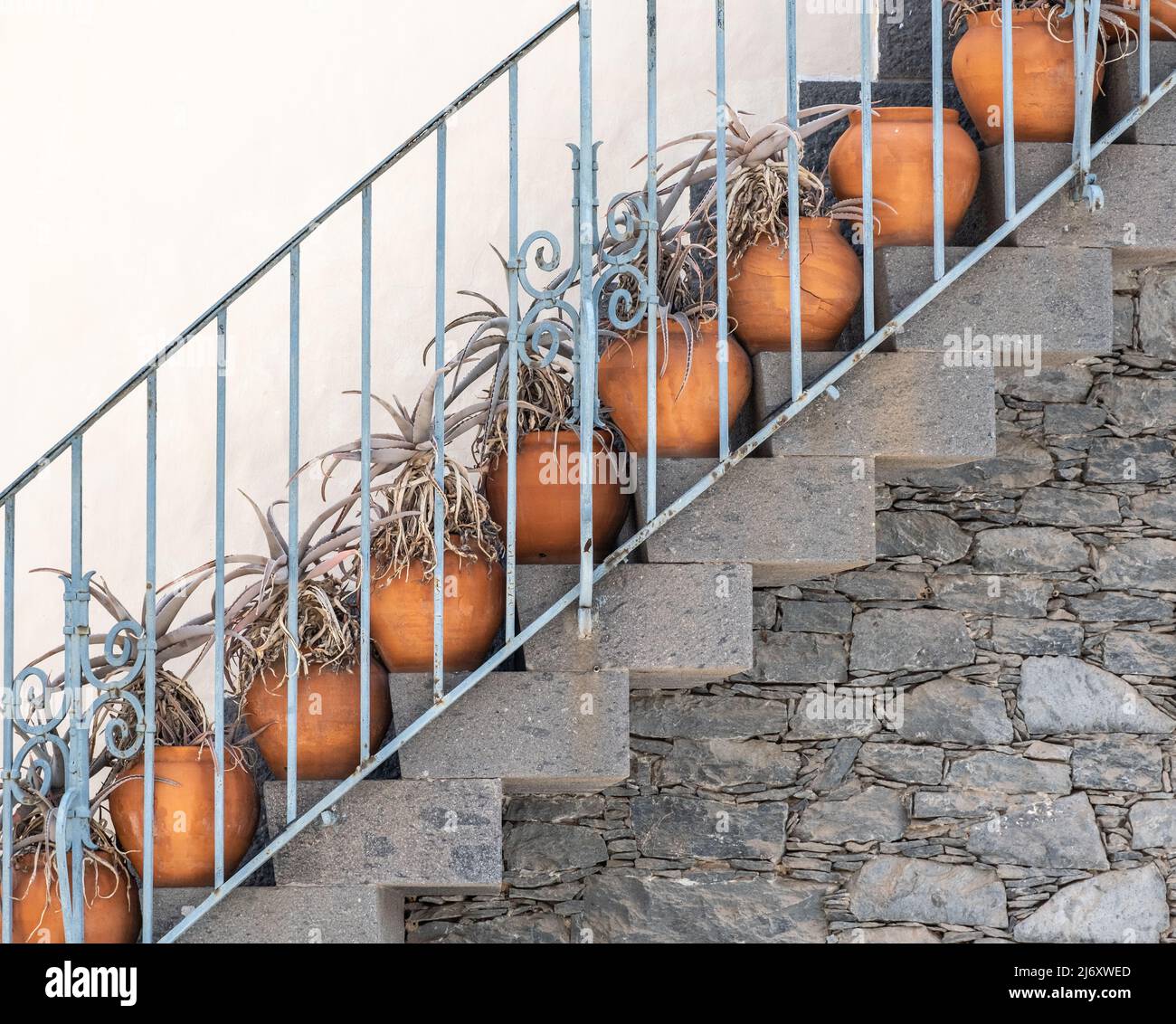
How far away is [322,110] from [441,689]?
6.03 feet

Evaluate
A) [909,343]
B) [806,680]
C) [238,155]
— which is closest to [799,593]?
[806,680]

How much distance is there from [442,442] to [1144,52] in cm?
142

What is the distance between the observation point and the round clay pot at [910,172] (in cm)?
278

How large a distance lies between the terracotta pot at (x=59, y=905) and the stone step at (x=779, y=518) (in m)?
1.09

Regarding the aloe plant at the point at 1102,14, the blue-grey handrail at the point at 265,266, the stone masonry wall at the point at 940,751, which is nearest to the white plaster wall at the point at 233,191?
the aloe plant at the point at 1102,14

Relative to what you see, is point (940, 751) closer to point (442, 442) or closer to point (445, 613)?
point (445, 613)

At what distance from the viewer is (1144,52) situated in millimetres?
2748

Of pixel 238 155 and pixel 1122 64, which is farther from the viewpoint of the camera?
pixel 238 155

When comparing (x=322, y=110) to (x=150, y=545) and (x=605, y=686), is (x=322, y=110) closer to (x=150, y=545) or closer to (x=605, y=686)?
(x=150, y=545)

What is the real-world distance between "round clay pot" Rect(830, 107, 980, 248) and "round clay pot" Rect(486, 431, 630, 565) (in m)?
0.67

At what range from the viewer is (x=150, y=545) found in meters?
2.60

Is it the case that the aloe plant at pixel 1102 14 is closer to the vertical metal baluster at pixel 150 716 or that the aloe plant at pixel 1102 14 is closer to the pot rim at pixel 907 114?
the pot rim at pixel 907 114

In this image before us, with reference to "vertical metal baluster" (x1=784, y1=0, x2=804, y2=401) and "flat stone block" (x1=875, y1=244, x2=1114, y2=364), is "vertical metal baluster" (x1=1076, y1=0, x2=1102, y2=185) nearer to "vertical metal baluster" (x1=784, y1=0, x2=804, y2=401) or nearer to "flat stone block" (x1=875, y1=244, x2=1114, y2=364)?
"flat stone block" (x1=875, y1=244, x2=1114, y2=364)

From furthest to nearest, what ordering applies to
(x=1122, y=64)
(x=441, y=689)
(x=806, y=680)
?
(x=806, y=680) → (x=1122, y=64) → (x=441, y=689)
